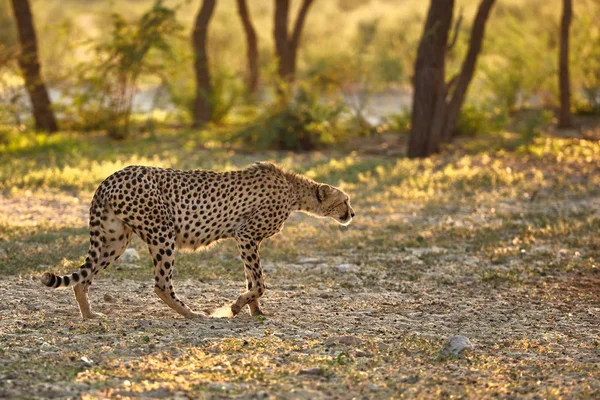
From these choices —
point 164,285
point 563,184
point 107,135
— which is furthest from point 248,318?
point 107,135

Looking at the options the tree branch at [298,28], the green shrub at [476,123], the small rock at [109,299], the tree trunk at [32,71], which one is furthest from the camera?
the tree branch at [298,28]

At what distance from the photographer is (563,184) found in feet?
42.5

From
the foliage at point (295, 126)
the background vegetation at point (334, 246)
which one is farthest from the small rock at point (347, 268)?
the foliage at point (295, 126)

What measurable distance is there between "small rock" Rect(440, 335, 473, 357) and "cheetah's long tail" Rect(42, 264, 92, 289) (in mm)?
2429

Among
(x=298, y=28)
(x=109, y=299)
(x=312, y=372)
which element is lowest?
(x=109, y=299)

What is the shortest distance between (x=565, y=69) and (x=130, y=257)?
36.1 ft

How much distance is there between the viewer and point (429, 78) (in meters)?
15.3

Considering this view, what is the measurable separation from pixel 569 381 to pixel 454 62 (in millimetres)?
18167

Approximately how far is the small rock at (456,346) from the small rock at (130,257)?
350 cm

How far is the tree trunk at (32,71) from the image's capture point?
17.0 metres

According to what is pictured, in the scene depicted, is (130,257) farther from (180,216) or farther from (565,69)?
(565,69)

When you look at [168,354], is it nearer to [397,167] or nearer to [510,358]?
[510,358]

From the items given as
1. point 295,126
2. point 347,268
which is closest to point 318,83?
point 295,126

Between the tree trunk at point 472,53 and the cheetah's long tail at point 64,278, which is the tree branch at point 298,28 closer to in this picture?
the tree trunk at point 472,53
